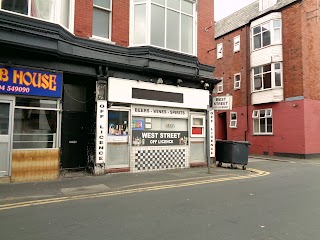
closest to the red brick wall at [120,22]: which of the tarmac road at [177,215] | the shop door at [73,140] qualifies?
the shop door at [73,140]

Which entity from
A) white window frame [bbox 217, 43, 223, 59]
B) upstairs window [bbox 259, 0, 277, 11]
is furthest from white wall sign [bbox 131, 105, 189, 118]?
white window frame [bbox 217, 43, 223, 59]

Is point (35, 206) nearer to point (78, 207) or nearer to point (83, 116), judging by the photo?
point (78, 207)

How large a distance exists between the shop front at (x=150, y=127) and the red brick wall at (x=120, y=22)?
1763 millimetres

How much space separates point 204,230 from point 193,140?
8575 mm

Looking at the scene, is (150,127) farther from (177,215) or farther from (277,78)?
(277,78)

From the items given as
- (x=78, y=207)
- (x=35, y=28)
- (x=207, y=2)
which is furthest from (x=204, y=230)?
(x=207, y=2)

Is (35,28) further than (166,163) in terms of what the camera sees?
No

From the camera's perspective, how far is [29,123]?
9633 millimetres

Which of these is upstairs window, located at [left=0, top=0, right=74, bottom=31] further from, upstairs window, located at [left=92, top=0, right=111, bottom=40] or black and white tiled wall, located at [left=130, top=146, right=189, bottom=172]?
black and white tiled wall, located at [left=130, top=146, right=189, bottom=172]

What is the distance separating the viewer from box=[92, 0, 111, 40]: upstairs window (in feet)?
36.8

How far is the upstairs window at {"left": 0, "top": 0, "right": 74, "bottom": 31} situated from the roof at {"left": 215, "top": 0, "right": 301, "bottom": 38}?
16271 millimetres

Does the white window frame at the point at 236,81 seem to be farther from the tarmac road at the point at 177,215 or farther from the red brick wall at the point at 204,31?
the tarmac road at the point at 177,215

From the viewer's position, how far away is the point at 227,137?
25.3 m

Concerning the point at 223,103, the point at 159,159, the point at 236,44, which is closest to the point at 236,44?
the point at 236,44
